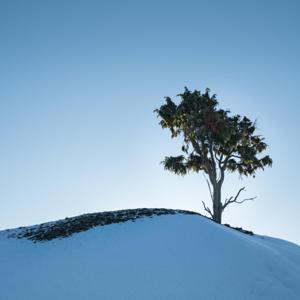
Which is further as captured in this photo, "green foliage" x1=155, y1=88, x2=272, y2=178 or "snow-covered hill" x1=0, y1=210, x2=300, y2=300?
"green foliage" x1=155, y1=88, x2=272, y2=178

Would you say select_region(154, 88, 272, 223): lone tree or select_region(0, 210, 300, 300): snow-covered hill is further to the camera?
select_region(154, 88, 272, 223): lone tree

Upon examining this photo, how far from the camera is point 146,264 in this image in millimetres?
19031

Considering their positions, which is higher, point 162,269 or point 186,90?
point 186,90

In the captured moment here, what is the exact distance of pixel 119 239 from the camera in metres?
22.3

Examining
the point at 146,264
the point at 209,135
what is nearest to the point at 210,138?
the point at 209,135

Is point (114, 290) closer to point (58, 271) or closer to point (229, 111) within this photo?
point (58, 271)

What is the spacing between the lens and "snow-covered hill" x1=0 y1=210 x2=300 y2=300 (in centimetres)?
1688

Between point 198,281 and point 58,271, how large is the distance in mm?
5823

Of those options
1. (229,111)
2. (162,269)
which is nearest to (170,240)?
(162,269)

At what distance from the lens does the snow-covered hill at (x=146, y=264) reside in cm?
1688

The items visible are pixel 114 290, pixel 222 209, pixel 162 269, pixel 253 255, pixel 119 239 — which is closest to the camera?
pixel 114 290

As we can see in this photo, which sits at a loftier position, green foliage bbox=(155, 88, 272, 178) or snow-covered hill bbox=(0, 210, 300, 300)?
green foliage bbox=(155, 88, 272, 178)

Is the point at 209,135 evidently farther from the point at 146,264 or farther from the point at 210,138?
the point at 146,264

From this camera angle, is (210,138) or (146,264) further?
(210,138)
